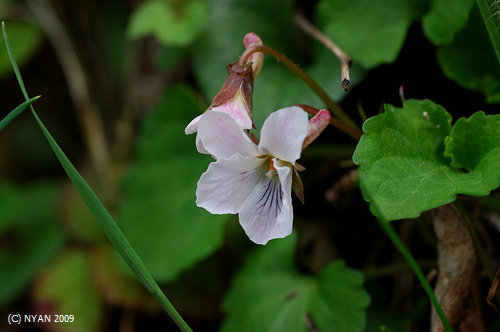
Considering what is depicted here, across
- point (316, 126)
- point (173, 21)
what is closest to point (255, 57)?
point (316, 126)

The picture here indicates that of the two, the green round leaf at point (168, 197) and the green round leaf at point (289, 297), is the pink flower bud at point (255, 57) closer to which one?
the green round leaf at point (289, 297)

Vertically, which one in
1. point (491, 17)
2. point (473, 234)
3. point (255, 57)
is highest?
point (255, 57)

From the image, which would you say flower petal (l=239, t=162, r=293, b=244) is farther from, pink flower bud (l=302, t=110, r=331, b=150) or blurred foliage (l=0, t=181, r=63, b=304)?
blurred foliage (l=0, t=181, r=63, b=304)

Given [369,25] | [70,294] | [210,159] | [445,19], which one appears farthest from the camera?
[70,294]

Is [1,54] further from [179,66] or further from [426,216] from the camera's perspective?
[426,216]

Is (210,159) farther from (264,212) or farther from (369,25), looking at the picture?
(264,212)

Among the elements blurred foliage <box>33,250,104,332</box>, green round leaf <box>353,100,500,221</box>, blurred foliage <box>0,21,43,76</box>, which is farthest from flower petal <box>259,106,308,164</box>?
blurred foliage <box>0,21,43,76</box>
